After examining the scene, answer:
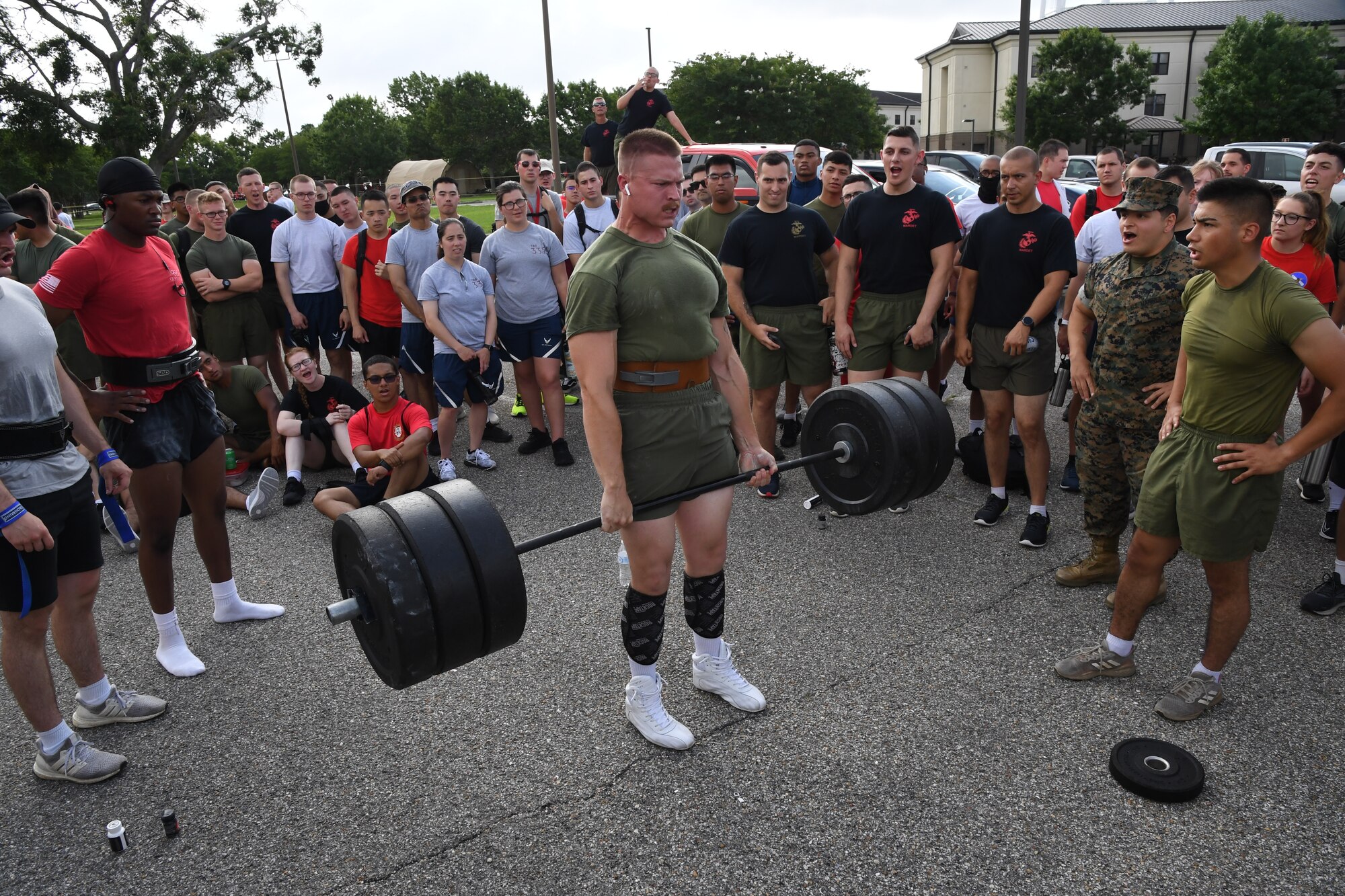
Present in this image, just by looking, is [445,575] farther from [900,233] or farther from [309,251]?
[309,251]

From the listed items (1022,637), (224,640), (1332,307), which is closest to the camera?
(1022,637)

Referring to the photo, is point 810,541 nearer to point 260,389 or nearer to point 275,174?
point 260,389

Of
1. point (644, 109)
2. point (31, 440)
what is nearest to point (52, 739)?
point (31, 440)

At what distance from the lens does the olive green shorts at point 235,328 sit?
6965 mm

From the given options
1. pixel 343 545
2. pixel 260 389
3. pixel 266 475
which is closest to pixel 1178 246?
pixel 343 545

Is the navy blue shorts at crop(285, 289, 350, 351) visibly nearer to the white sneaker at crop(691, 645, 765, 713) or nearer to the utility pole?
the white sneaker at crop(691, 645, 765, 713)

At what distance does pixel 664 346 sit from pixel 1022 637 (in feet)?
6.95

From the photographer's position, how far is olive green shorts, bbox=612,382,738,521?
115 inches

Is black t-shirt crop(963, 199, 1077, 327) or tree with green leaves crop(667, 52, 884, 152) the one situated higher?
tree with green leaves crop(667, 52, 884, 152)

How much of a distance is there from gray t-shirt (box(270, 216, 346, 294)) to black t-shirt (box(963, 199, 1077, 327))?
5036mm

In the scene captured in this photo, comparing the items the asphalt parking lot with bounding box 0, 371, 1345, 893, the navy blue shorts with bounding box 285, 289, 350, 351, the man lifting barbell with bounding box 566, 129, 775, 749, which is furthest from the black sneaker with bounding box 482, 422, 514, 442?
the man lifting barbell with bounding box 566, 129, 775, 749

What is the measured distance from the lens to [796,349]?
220 inches

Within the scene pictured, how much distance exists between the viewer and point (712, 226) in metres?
5.94

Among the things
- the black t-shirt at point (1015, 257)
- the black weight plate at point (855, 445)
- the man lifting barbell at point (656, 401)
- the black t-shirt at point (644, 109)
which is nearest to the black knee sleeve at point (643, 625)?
the man lifting barbell at point (656, 401)
